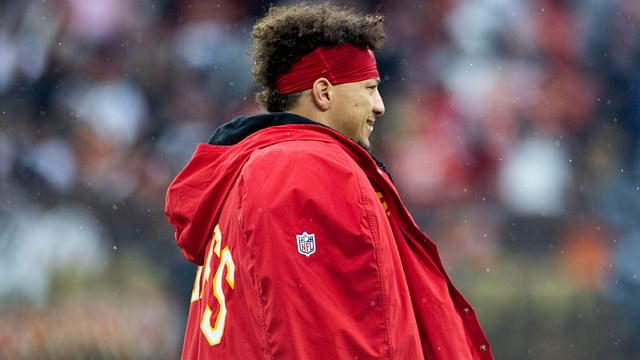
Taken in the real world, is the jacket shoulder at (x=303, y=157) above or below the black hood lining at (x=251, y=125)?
below

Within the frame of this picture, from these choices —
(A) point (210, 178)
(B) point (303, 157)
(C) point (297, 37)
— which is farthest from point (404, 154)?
(B) point (303, 157)

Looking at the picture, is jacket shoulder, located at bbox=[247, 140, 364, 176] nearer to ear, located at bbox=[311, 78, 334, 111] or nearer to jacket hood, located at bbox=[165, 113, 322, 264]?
jacket hood, located at bbox=[165, 113, 322, 264]

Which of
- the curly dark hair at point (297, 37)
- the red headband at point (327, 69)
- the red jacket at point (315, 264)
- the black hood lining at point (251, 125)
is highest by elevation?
the curly dark hair at point (297, 37)

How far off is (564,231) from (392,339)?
4.06 meters

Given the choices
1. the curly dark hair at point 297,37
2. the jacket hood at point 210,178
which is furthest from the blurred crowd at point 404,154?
the jacket hood at point 210,178

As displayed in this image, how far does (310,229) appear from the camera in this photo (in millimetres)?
2230

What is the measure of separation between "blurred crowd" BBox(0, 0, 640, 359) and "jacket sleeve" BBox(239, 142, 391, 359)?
3.92 meters

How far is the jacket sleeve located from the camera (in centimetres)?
221

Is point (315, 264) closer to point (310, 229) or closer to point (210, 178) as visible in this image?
point (310, 229)

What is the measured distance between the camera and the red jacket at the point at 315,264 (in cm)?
221

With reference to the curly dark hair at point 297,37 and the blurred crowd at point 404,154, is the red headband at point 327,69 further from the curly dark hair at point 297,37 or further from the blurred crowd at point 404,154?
the blurred crowd at point 404,154

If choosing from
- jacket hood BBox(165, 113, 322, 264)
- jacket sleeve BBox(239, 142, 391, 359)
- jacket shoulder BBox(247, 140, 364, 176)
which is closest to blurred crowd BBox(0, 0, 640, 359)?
jacket hood BBox(165, 113, 322, 264)

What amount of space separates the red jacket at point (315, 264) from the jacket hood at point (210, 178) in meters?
0.01

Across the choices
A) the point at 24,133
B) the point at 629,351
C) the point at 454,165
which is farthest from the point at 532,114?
the point at 24,133
